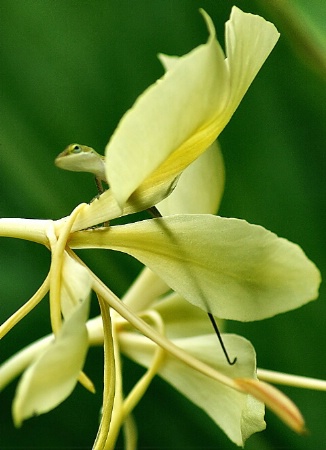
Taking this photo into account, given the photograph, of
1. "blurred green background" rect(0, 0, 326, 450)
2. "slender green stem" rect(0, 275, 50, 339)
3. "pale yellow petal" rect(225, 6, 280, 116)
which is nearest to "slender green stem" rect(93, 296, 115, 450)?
"slender green stem" rect(0, 275, 50, 339)

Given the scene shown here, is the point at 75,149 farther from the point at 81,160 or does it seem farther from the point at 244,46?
the point at 244,46

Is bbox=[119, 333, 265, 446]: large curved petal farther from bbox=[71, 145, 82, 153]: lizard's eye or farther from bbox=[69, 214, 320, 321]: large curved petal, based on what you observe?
bbox=[71, 145, 82, 153]: lizard's eye

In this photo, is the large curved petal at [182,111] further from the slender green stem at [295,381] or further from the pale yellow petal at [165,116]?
the slender green stem at [295,381]

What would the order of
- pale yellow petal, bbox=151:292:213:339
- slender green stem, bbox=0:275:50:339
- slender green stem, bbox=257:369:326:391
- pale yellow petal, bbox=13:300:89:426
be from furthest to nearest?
pale yellow petal, bbox=151:292:213:339 < slender green stem, bbox=257:369:326:391 < slender green stem, bbox=0:275:50:339 < pale yellow petal, bbox=13:300:89:426

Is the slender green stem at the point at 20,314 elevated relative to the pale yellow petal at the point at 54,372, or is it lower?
lower

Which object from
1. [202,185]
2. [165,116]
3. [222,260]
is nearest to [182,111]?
[165,116]

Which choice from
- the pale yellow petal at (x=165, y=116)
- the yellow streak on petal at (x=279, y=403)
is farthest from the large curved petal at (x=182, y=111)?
the yellow streak on petal at (x=279, y=403)

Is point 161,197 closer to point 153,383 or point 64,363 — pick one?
point 64,363
